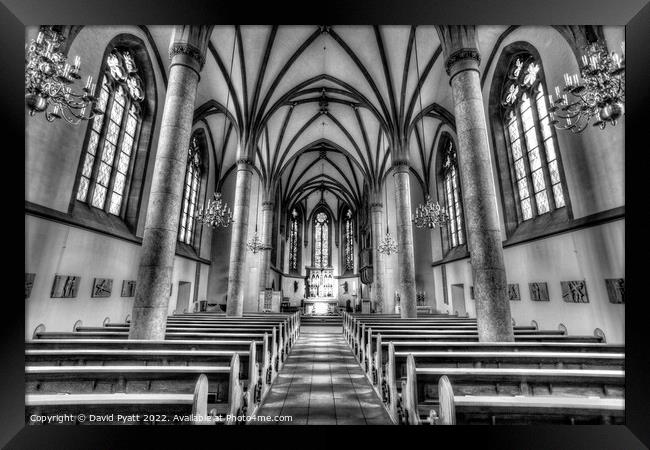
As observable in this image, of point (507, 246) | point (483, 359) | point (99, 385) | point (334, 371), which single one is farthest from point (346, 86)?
point (99, 385)

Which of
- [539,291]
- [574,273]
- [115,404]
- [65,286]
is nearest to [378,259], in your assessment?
[539,291]

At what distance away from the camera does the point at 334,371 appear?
6934 mm

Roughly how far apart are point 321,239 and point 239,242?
22.9 meters

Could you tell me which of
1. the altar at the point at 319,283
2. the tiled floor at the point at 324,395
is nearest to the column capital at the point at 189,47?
the tiled floor at the point at 324,395

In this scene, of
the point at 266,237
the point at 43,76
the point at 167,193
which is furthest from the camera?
the point at 266,237

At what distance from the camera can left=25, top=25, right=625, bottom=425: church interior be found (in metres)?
3.02

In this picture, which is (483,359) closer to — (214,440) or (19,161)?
(214,440)

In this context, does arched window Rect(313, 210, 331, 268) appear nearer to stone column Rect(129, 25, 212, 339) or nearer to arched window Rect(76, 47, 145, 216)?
arched window Rect(76, 47, 145, 216)

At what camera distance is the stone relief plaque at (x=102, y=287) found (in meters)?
9.16

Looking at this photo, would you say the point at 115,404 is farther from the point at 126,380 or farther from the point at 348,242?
the point at 348,242

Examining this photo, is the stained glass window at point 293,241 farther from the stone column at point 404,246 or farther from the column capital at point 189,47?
the column capital at point 189,47

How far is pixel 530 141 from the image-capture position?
10500mm
